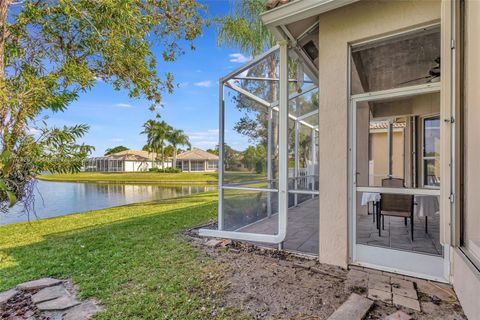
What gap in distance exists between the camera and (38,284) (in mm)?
3404

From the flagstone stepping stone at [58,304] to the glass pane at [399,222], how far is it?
3.56m

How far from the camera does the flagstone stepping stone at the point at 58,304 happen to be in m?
2.86

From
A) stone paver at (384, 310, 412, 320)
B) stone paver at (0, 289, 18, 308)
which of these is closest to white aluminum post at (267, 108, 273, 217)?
stone paver at (384, 310, 412, 320)

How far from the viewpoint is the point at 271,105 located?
5.78m

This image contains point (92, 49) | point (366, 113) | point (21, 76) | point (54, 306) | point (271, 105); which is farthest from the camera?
point (271, 105)

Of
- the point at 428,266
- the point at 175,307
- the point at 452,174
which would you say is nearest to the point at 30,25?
the point at 175,307

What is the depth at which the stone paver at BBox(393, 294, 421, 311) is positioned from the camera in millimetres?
2678

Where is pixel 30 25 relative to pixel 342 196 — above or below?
above

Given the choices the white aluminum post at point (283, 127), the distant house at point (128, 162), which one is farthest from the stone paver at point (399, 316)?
the distant house at point (128, 162)

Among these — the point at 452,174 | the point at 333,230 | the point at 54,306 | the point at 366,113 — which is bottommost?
the point at 54,306

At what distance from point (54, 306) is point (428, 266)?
14.0 feet

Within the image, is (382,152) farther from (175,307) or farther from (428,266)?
(175,307)

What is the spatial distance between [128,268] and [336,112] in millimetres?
3656

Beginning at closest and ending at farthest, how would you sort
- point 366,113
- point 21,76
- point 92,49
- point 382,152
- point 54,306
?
point 21,76
point 54,306
point 92,49
point 366,113
point 382,152
